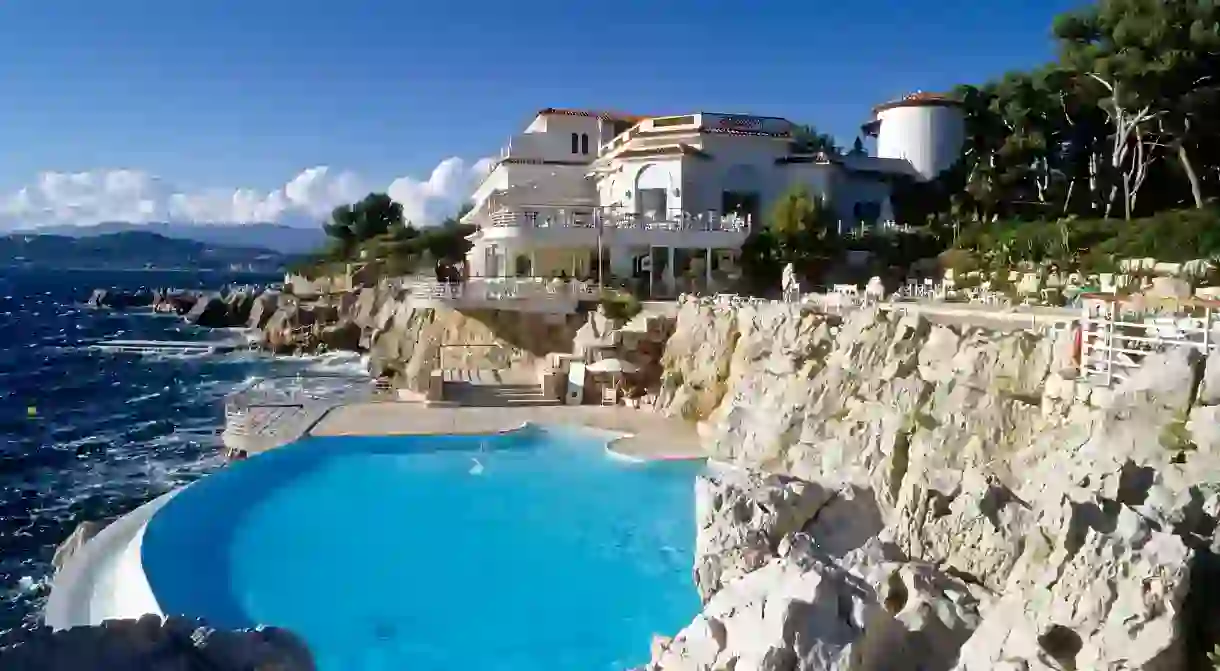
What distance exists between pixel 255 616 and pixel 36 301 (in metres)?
96.7

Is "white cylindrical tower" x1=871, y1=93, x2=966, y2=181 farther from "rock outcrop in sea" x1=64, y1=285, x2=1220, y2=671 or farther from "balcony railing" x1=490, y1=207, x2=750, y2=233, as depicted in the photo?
"rock outcrop in sea" x1=64, y1=285, x2=1220, y2=671

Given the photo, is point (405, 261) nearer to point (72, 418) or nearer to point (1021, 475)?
point (72, 418)

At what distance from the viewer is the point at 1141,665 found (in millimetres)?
4832

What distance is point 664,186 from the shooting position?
29953 mm

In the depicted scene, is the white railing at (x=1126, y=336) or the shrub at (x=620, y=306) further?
the shrub at (x=620, y=306)

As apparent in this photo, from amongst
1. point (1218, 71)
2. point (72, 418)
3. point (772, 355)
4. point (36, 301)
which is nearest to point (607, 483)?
point (772, 355)

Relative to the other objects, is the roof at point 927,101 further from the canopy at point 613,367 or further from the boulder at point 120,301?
the boulder at point 120,301

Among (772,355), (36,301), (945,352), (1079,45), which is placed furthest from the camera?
(36,301)

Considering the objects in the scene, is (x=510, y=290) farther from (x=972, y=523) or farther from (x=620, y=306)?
(x=972, y=523)

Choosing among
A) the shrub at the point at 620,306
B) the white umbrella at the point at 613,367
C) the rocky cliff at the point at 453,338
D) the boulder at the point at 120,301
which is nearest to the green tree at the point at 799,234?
the shrub at the point at 620,306

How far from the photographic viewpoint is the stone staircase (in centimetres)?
2130

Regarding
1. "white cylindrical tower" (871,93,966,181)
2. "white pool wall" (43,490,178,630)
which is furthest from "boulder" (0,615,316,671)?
"white cylindrical tower" (871,93,966,181)

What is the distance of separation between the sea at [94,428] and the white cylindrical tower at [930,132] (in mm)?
23114

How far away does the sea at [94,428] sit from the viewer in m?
16.6
